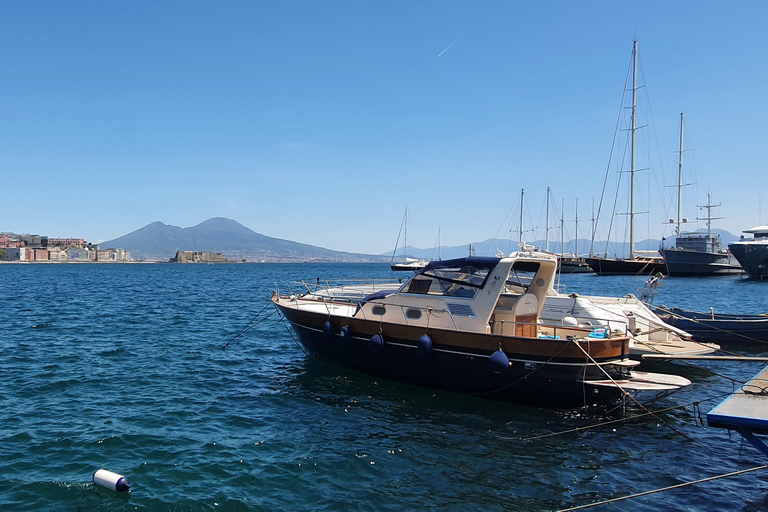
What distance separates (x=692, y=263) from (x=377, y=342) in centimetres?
6737

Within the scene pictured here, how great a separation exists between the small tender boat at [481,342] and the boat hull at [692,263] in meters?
61.2

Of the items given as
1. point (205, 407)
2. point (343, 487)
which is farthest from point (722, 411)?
point (205, 407)

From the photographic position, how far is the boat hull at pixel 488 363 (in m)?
11.3

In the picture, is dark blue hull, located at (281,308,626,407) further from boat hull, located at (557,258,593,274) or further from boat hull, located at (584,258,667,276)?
boat hull, located at (557,258,593,274)

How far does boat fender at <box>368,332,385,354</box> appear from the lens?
13.0 meters

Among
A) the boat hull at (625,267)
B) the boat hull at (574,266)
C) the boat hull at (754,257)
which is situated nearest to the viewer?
the boat hull at (754,257)

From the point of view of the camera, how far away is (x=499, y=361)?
1146 centimetres

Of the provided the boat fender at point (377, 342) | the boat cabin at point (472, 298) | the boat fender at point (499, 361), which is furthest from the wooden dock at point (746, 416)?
the boat fender at point (377, 342)

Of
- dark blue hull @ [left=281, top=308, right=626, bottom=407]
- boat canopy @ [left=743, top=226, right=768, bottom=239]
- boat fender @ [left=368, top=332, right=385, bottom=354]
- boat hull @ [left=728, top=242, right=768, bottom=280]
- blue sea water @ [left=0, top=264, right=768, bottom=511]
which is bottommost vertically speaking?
blue sea water @ [left=0, top=264, right=768, bottom=511]

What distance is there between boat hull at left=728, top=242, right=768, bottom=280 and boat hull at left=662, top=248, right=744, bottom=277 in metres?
5.87

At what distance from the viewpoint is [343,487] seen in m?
8.03

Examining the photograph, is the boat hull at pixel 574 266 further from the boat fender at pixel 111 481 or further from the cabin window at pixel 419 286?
the boat fender at pixel 111 481

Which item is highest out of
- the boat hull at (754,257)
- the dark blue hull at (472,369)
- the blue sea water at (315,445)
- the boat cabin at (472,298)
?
the boat hull at (754,257)

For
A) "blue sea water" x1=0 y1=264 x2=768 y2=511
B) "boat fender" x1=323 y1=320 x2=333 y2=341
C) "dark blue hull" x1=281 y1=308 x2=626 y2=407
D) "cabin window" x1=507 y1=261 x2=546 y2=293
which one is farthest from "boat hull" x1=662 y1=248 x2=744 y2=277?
"boat fender" x1=323 y1=320 x2=333 y2=341
